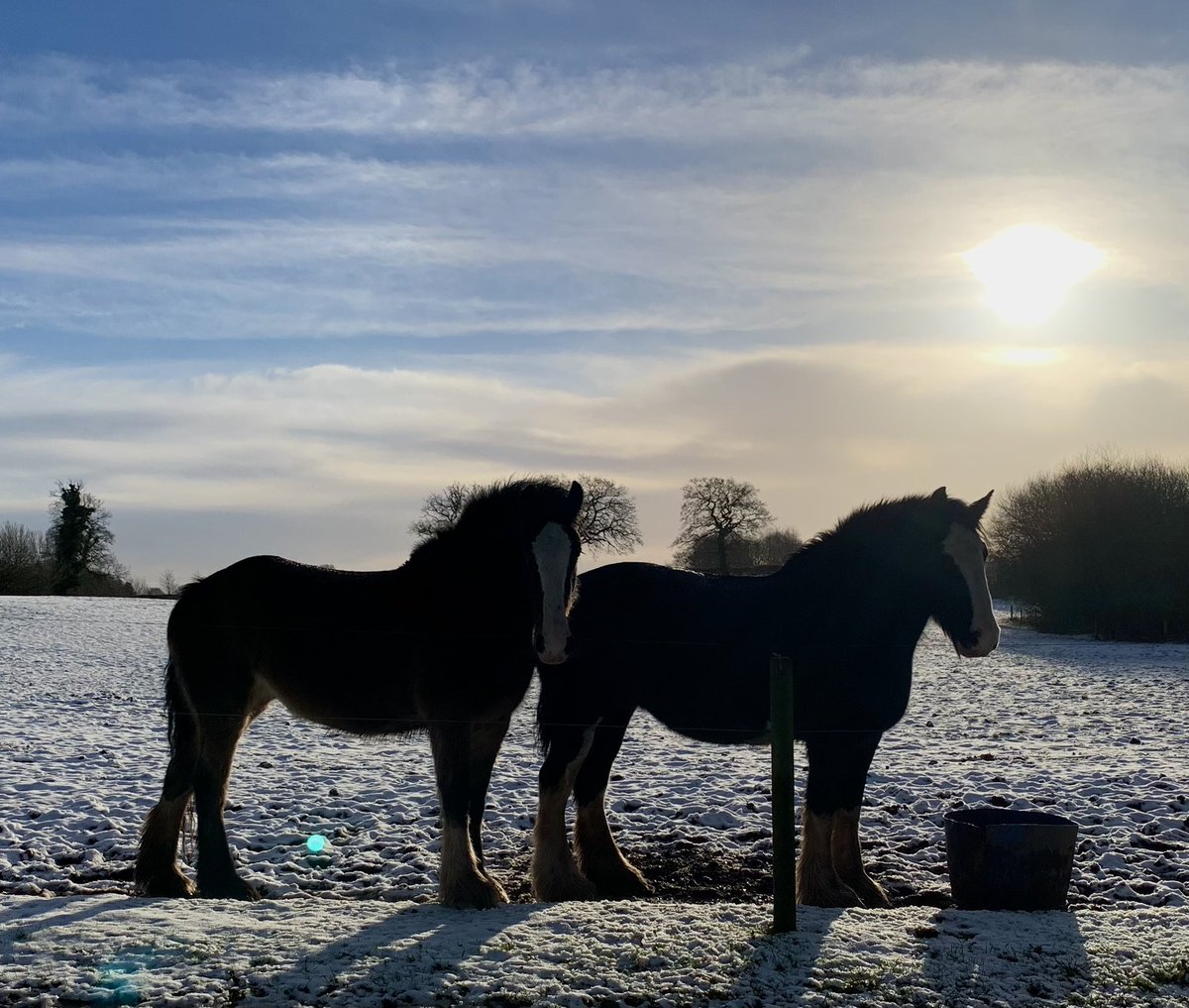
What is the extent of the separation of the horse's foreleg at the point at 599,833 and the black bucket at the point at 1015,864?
6.76 feet

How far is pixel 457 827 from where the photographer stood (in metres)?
6.11

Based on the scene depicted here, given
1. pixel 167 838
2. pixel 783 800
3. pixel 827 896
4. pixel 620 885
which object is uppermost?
pixel 783 800

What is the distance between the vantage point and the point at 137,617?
115 ft

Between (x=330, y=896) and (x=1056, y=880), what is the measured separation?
180 inches

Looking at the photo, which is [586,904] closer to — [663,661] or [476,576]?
[663,661]

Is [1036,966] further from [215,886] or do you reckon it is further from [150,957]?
[215,886]

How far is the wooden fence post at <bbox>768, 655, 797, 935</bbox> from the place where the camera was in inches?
217

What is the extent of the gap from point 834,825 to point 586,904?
1804 millimetres

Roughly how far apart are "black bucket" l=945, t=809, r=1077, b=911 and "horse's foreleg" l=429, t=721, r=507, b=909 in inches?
110

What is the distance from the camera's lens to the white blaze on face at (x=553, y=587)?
575 centimetres

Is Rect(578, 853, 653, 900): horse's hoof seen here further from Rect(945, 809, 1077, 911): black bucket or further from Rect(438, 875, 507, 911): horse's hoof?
Rect(945, 809, 1077, 911): black bucket

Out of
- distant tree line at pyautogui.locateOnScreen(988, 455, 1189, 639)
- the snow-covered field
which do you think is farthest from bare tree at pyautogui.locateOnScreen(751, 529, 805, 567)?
the snow-covered field

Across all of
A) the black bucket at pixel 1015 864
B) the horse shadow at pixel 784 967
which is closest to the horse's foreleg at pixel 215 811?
the horse shadow at pixel 784 967

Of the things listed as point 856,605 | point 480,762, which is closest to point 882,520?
point 856,605
